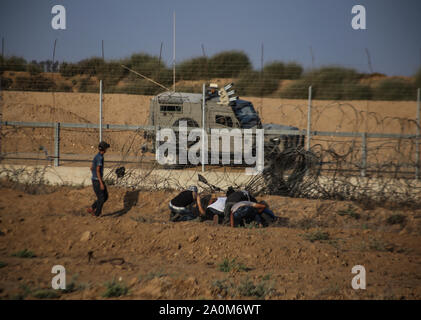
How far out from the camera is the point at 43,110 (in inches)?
824

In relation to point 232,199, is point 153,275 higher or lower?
lower

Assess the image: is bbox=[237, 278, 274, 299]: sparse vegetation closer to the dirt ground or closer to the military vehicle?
the dirt ground

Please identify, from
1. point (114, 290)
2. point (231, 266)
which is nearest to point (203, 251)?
point (231, 266)

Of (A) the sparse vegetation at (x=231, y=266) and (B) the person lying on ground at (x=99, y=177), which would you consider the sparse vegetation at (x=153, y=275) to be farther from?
(B) the person lying on ground at (x=99, y=177)

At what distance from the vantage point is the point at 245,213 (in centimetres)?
696

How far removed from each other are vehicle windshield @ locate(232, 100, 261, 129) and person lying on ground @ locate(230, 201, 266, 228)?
13.4 feet

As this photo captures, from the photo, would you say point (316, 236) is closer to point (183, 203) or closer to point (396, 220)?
point (396, 220)

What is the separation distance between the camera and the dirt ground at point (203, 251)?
4332 millimetres

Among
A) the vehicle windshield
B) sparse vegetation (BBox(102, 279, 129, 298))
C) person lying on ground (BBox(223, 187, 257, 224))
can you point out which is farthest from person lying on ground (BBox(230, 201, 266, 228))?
the vehicle windshield

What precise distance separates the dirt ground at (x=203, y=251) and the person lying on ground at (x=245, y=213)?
32 centimetres

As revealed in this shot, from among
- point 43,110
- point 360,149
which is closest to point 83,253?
point 360,149

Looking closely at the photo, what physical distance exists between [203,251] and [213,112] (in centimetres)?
559
